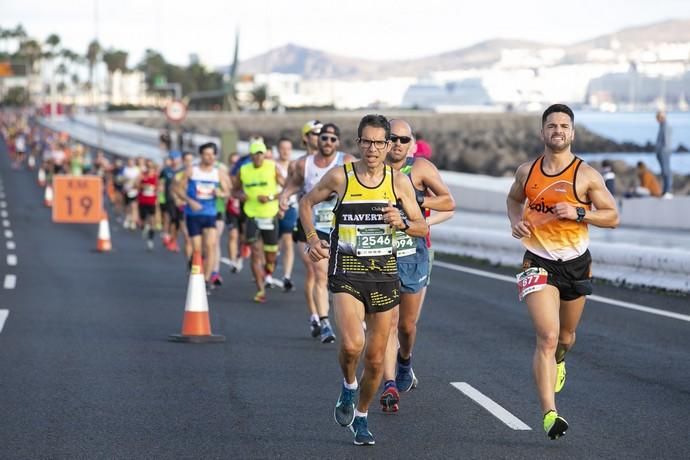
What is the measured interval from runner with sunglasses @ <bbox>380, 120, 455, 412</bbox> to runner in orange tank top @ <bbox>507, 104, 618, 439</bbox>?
1.12 m

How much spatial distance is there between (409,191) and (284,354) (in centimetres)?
436

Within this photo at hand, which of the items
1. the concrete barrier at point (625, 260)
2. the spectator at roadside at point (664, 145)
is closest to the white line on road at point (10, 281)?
the concrete barrier at point (625, 260)

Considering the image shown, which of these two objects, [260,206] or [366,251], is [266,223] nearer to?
[260,206]

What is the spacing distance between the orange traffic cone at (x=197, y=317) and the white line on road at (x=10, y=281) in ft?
22.6

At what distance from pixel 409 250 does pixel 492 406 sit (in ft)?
3.92

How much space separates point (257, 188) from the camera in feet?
56.6

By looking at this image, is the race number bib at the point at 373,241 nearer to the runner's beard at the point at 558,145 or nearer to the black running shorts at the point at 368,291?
the black running shorts at the point at 368,291

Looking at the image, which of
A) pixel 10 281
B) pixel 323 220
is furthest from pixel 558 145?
pixel 10 281

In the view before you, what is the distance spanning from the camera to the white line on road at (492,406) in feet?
29.2

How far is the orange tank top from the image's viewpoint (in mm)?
8375

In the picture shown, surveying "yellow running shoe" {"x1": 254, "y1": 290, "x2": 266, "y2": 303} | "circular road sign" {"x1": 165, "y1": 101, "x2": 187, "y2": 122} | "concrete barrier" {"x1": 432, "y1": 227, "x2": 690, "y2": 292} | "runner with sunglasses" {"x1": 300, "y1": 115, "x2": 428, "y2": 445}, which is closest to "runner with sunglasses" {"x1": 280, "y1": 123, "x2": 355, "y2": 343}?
"yellow running shoe" {"x1": 254, "y1": 290, "x2": 266, "y2": 303}

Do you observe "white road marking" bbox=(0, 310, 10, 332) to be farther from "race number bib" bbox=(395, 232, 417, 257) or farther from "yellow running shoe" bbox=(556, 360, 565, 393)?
"yellow running shoe" bbox=(556, 360, 565, 393)

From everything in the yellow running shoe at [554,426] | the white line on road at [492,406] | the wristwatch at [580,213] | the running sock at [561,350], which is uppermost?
the wristwatch at [580,213]

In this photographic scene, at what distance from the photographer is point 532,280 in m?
8.42
